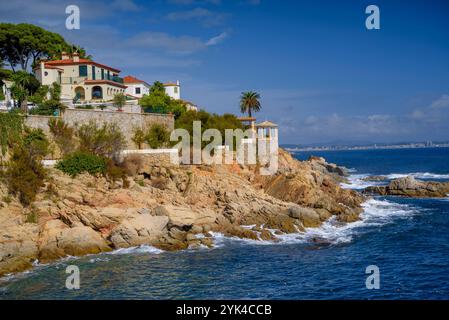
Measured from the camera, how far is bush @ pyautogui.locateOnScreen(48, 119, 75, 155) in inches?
1358

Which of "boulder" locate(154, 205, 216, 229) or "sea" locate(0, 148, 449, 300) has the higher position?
"boulder" locate(154, 205, 216, 229)

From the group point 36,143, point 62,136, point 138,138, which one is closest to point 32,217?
point 36,143

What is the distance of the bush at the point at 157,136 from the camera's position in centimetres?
4009

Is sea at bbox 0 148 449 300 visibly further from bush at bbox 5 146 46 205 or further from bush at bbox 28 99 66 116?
bush at bbox 28 99 66 116

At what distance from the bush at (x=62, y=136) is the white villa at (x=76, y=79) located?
1120 centimetres

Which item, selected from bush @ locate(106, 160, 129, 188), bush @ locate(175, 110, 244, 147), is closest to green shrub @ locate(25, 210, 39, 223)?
bush @ locate(106, 160, 129, 188)

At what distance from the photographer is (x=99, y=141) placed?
36281mm

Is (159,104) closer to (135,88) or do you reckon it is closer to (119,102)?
(119,102)

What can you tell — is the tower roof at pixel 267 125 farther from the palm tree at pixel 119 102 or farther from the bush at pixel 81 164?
the bush at pixel 81 164

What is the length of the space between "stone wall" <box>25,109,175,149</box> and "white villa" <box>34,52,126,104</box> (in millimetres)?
7407

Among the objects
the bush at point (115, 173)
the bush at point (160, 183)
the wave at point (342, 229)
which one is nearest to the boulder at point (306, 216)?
the wave at point (342, 229)
